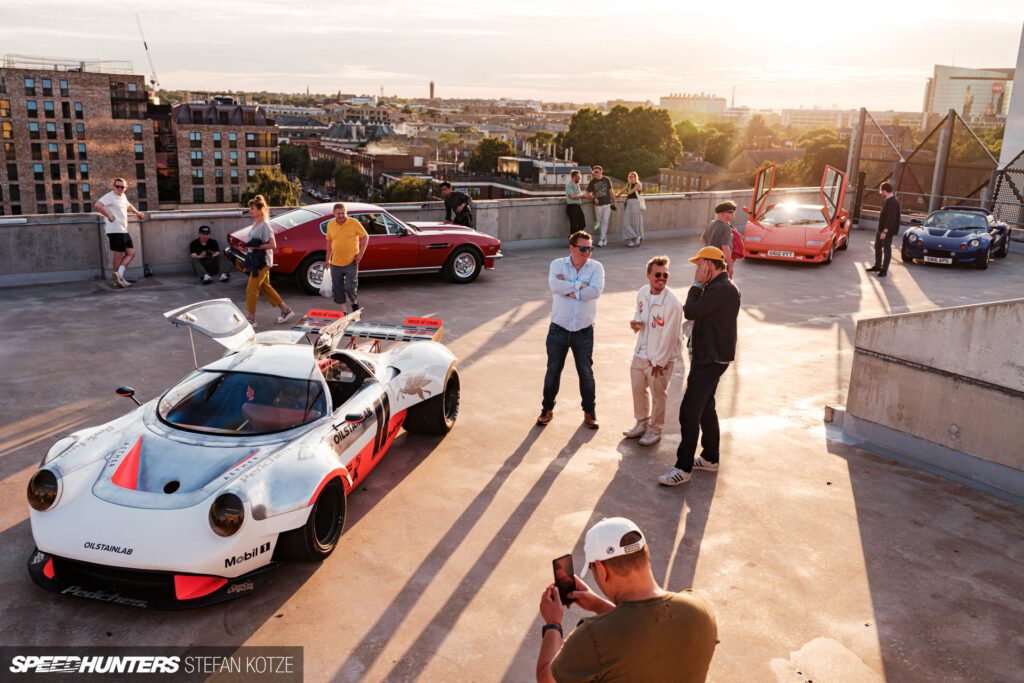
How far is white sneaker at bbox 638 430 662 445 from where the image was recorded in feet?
25.8

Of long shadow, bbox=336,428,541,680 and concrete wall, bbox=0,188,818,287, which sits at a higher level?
concrete wall, bbox=0,188,818,287

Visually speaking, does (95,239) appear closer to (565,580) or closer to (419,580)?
(419,580)

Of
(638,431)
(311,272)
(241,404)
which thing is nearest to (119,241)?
(311,272)

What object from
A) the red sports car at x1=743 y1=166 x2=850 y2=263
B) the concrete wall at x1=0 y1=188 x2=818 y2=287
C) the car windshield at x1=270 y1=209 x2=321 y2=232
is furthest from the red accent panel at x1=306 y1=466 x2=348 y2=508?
the red sports car at x1=743 y1=166 x2=850 y2=263

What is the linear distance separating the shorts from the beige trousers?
950cm

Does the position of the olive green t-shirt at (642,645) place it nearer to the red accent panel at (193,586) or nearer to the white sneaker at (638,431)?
the red accent panel at (193,586)

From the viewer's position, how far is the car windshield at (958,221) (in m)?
18.4

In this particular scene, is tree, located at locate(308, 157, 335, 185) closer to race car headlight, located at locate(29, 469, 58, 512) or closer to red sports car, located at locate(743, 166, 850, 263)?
red sports car, located at locate(743, 166, 850, 263)

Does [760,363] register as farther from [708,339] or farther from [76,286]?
[76,286]

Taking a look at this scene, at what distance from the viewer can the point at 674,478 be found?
22.9ft

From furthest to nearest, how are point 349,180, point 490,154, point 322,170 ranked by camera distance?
point 322,170
point 349,180
point 490,154

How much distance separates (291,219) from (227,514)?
9.56 metres

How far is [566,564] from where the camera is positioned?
10.2 feet

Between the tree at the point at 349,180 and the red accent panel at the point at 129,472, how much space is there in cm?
17042
